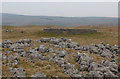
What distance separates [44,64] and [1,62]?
5.73m

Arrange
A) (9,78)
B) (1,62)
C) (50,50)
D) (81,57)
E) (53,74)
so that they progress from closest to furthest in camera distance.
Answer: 1. (9,78)
2. (53,74)
3. (1,62)
4. (81,57)
5. (50,50)

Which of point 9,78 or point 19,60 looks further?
point 19,60

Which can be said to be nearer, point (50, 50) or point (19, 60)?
point (19, 60)

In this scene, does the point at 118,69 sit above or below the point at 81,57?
below

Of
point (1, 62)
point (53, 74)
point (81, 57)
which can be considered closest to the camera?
point (53, 74)

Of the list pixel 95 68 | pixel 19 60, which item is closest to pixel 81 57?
pixel 95 68

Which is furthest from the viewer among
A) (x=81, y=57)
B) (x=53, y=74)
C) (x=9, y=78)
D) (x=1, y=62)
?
(x=81, y=57)

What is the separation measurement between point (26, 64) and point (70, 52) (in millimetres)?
8285

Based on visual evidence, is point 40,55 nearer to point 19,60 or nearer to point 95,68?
point 19,60

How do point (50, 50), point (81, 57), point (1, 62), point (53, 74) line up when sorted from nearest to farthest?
point (53, 74) < point (1, 62) < point (81, 57) < point (50, 50)

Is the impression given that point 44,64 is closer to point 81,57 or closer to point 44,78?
point 44,78

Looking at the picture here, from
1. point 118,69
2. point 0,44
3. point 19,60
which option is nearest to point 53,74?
point 19,60

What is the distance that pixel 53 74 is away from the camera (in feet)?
47.5

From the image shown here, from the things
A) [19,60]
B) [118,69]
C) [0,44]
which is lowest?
[118,69]
